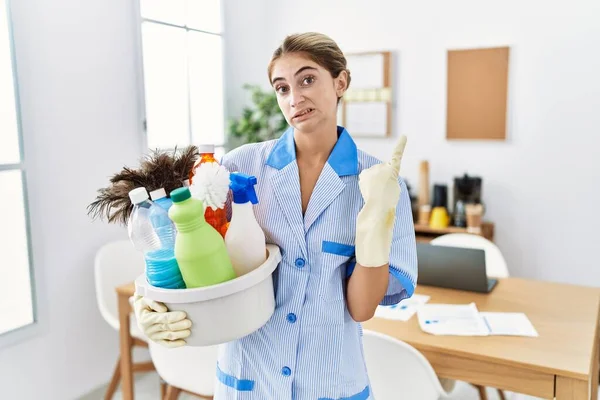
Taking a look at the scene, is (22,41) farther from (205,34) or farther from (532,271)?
(532,271)

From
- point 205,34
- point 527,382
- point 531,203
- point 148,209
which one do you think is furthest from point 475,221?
point 148,209

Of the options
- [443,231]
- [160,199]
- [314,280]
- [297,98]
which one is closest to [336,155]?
[297,98]

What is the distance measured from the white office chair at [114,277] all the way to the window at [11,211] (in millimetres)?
295

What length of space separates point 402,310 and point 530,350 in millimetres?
430

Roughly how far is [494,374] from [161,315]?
3.21ft

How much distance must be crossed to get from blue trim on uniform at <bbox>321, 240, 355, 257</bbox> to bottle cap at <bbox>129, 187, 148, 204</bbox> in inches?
13.7

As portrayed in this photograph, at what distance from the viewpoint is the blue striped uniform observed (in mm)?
Answer: 1026

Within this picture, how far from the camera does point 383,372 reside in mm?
1492

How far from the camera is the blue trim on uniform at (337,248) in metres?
1.02

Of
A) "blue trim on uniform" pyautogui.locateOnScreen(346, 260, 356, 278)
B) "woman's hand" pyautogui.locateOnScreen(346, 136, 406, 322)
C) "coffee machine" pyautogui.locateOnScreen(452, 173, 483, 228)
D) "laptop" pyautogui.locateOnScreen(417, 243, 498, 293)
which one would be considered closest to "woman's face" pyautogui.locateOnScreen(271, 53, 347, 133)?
"woman's hand" pyautogui.locateOnScreen(346, 136, 406, 322)

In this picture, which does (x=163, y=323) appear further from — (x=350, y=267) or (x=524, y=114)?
(x=524, y=114)

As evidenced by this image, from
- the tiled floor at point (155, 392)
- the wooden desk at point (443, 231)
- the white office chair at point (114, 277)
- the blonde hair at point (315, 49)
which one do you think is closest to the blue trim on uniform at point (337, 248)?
the blonde hair at point (315, 49)

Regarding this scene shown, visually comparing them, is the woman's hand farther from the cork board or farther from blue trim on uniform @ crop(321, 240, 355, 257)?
the cork board

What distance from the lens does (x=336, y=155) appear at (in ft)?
3.48
